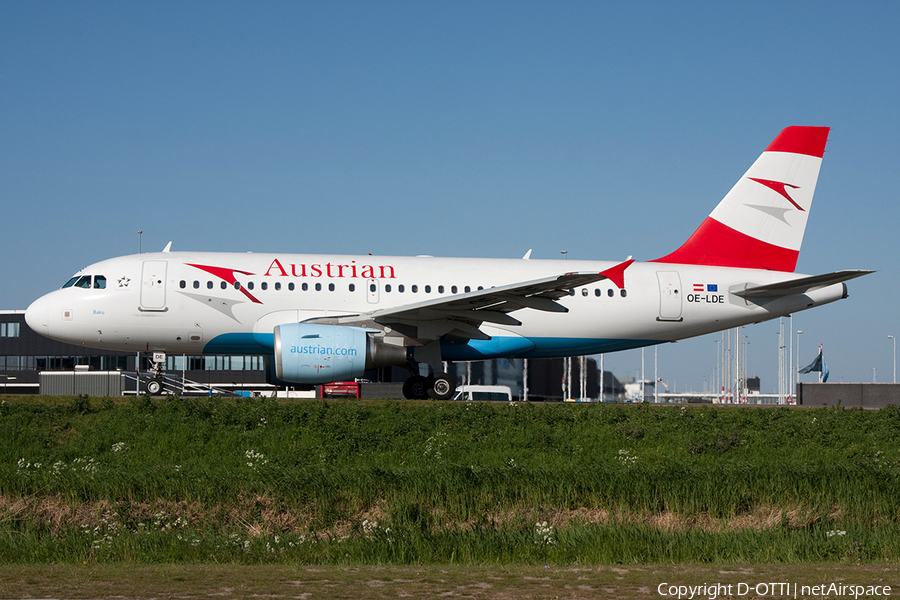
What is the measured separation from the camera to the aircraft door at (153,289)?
23.0 metres

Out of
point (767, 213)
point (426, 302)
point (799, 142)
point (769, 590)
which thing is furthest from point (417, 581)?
point (799, 142)

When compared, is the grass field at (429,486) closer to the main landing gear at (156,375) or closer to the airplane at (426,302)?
the airplane at (426,302)

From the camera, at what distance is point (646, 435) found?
18.2m

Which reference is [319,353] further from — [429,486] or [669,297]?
[669,297]

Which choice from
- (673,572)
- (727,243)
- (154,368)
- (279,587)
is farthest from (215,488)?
(727,243)

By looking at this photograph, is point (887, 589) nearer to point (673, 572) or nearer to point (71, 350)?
point (673, 572)

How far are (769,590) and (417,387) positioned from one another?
16.0m

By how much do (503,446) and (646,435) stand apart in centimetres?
319

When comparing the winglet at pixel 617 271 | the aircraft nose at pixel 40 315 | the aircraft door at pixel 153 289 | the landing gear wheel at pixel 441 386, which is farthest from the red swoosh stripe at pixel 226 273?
the winglet at pixel 617 271

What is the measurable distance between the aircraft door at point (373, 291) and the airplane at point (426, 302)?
0.04 meters

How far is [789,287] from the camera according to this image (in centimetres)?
2533

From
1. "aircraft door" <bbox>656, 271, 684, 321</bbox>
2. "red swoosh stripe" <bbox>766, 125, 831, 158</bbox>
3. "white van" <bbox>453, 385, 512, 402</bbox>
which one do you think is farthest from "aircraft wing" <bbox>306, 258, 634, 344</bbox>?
"white van" <bbox>453, 385, 512, 402</bbox>

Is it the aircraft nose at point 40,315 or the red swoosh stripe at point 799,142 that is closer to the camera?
Answer: the aircraft nose at point 40,315

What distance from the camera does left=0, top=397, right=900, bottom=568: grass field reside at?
11.7m
